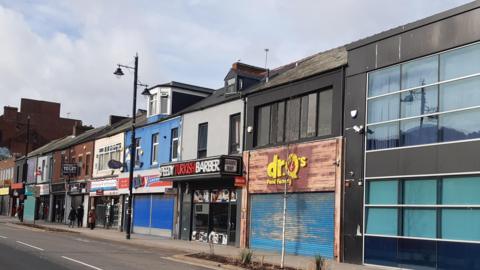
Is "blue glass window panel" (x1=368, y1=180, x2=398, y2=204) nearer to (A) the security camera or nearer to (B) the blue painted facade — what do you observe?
(A) the security camera

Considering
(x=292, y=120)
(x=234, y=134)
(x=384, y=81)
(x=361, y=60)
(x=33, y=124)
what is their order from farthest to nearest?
(x=33, y=124) < (x=234, y=134) < (x=292, y=120) < (x=361, y=60) < (x=384, y=81)

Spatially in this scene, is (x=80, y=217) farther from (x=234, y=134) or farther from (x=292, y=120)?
(x=292, y=120)

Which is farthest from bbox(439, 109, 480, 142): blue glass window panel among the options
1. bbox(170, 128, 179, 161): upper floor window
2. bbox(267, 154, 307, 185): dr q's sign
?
bbox(170, 128, 179, 161): upper floor window

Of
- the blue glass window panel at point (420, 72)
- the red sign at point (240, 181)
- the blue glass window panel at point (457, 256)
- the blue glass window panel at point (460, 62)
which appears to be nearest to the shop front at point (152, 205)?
the red sign at point (240, 181)

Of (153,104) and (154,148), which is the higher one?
(153,104)

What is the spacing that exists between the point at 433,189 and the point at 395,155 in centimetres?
192

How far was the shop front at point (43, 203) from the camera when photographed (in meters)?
56.4

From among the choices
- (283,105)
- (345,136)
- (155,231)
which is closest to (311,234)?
(345,136)

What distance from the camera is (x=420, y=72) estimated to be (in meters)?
18.3

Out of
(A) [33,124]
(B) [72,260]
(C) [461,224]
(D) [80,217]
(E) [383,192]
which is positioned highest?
(A) [33,124]

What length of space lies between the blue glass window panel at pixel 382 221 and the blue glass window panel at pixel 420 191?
72cm

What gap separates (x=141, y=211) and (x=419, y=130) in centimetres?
2300

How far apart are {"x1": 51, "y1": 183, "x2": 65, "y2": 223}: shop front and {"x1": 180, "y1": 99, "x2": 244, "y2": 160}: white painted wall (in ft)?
78.8

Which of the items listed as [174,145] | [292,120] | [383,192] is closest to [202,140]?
[174,145]
